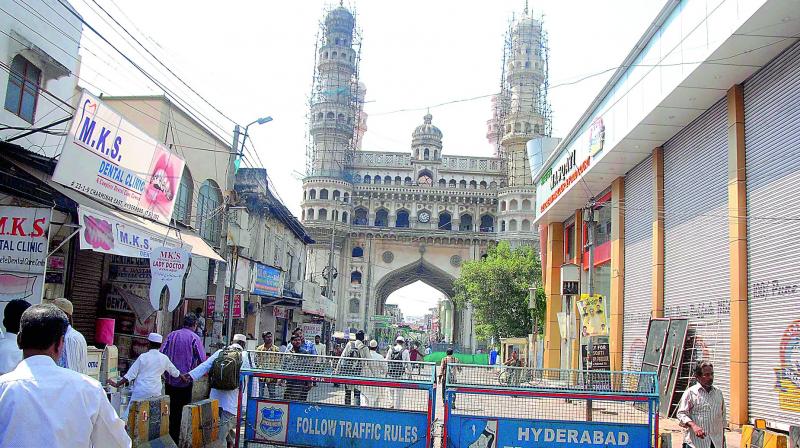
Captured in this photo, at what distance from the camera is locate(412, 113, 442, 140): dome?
65238 mm

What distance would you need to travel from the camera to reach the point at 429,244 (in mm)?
59062

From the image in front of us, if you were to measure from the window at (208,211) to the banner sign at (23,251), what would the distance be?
1018 centimetres

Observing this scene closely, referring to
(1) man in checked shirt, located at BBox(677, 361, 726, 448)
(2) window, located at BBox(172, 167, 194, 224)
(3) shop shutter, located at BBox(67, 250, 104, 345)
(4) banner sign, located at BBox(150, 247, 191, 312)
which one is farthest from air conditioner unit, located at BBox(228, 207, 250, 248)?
(1) man in checked shirt, located at BBox(677, 361, 726, 448)

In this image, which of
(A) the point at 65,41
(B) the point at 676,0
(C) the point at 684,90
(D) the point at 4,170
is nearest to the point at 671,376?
(C) the point at 684,90

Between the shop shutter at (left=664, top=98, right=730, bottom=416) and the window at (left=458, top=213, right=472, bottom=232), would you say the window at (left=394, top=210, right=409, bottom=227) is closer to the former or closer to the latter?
the window at (left=458, top=213, right=472, bottom=232)

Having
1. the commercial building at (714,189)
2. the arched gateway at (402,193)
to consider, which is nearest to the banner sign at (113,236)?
the commercial building at (714,189)

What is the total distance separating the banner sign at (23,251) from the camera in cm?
832

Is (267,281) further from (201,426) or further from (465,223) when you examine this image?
(465,223)

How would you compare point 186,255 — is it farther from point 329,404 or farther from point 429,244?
point 429,244

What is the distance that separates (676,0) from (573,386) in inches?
342

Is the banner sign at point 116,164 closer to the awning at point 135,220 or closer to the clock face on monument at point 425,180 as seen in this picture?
the awning at point 135,220

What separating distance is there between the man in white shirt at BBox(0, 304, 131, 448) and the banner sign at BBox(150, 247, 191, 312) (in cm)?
766

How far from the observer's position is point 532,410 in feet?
23.4

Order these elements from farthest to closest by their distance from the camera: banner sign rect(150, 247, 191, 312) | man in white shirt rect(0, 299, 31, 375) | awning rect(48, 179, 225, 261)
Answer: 1. banner sign rect(150, 247, 191, 312)
2. awning rect(48, 179, 225, 261)
3. man in white shirt rect(0, 299, 31, 375)
